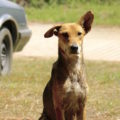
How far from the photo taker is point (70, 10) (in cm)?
2245

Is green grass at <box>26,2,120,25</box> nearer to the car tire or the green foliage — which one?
the green foliage

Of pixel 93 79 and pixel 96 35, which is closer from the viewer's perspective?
pixel 93 79

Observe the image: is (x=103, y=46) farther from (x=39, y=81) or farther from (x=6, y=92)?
(x=6, y=92)

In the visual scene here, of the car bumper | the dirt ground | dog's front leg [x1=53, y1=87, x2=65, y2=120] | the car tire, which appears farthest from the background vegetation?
dog's front leg [x1=53, y1=87, x2=65, y2=120]

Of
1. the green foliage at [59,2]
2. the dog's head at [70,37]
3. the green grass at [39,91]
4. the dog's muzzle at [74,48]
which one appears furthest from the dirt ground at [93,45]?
the dog's muzzle at [74,48]

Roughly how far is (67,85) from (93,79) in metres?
4.47

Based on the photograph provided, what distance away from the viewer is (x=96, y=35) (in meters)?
17.8

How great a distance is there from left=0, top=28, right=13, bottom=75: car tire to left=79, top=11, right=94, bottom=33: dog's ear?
4.76 metres

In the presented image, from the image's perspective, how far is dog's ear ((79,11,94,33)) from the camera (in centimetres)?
518

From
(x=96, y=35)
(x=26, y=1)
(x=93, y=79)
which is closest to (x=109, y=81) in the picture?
(x=93, y=79)

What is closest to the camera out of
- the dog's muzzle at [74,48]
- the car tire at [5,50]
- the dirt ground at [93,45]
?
the dog's muzzle at [74,48]

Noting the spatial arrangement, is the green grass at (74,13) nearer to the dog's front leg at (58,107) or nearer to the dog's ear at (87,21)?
the dog's ear at (87,21)

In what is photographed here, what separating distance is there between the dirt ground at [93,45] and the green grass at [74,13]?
105cm

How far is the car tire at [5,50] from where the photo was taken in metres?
9.92
